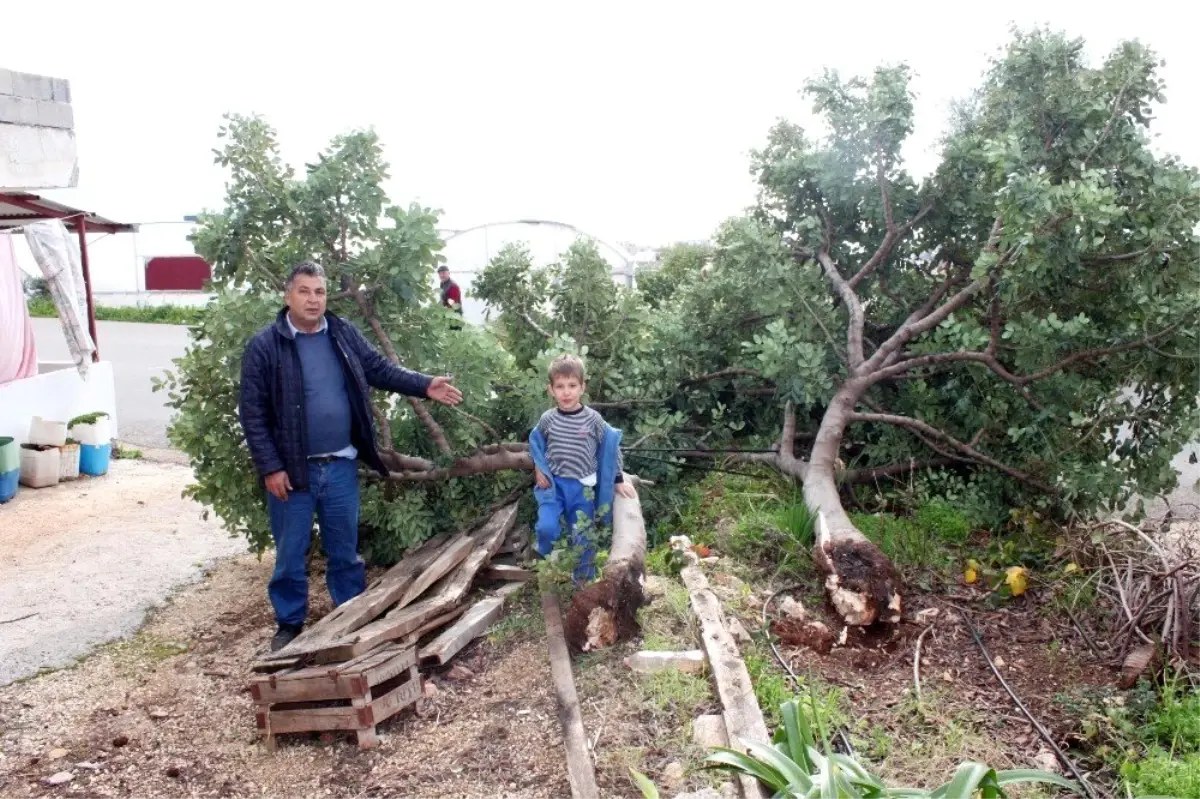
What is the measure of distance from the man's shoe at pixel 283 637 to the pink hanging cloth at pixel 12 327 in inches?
252

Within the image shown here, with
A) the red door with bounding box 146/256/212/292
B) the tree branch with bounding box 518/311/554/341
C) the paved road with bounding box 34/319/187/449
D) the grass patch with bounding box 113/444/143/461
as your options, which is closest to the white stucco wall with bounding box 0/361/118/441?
the grass patch with bounding box 113/444/143/461

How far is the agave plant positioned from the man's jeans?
2.83 meters

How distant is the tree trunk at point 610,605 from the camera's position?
15.3ft

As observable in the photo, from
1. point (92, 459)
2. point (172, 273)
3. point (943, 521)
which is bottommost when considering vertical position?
point (943, 521)

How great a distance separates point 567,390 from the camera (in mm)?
5465

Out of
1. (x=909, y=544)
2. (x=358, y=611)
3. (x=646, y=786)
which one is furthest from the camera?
(x=909, y=544)

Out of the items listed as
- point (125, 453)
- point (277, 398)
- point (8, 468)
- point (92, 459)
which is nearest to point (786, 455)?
point (277, 398)

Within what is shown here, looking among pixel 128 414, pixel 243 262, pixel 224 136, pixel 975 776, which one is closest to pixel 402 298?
pixel 243 262

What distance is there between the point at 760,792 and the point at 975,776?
70 centimetres

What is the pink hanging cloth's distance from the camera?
Answer: 9969 millimetres

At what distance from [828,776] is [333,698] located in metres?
2.28

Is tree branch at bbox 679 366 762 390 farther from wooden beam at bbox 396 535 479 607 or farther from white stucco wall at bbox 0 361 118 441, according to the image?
white stucco wall at bbox 0 361 118 441

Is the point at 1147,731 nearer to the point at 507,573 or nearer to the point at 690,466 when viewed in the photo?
the point at 507,573

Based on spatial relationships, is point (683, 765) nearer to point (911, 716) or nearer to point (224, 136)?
point (911, 716)
